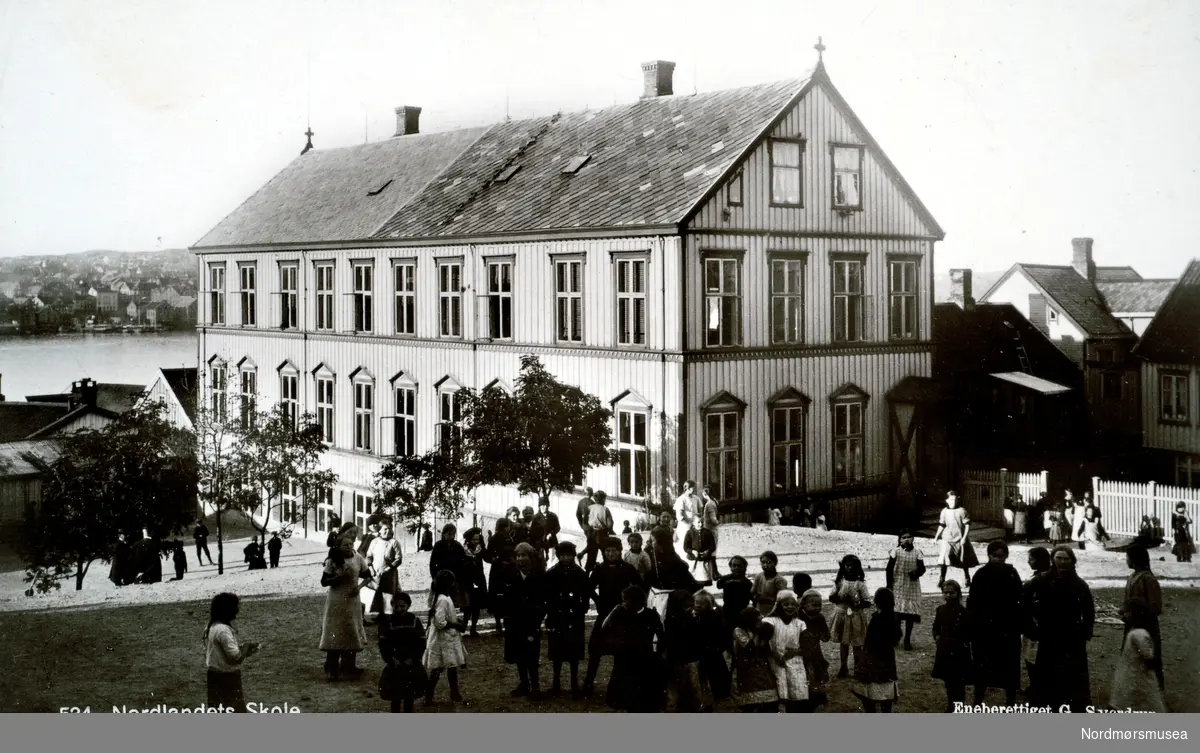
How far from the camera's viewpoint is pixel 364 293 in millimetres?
18953

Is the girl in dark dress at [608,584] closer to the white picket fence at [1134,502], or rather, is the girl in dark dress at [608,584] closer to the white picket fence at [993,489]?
the white picket fence at [1134,502]

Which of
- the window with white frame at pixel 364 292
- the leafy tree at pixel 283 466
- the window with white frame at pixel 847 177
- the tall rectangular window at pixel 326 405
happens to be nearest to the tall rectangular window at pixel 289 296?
the tall rectangular window at pixel 326 405

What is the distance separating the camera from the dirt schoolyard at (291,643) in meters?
9.78

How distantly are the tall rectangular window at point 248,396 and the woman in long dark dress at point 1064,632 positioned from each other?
12559 millimetres

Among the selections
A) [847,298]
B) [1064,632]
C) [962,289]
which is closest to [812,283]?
[847,298]

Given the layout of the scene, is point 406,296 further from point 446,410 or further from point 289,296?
point 289,296

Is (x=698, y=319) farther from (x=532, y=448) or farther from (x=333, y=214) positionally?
(x=333, y=214)

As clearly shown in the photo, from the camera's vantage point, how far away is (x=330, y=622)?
1012 cm

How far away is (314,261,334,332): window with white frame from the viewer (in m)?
19.4

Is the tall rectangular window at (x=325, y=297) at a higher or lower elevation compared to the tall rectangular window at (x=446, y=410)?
higher

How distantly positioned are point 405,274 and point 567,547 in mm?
10175

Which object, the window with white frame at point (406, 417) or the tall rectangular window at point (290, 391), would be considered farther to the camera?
the tall rectangular window at point (290, 391)

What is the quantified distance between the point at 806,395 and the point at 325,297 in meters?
9.45

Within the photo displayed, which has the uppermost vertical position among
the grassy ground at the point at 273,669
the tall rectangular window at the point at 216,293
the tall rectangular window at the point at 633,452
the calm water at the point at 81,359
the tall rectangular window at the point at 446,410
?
the tall rectangular window at the point at 216,293
